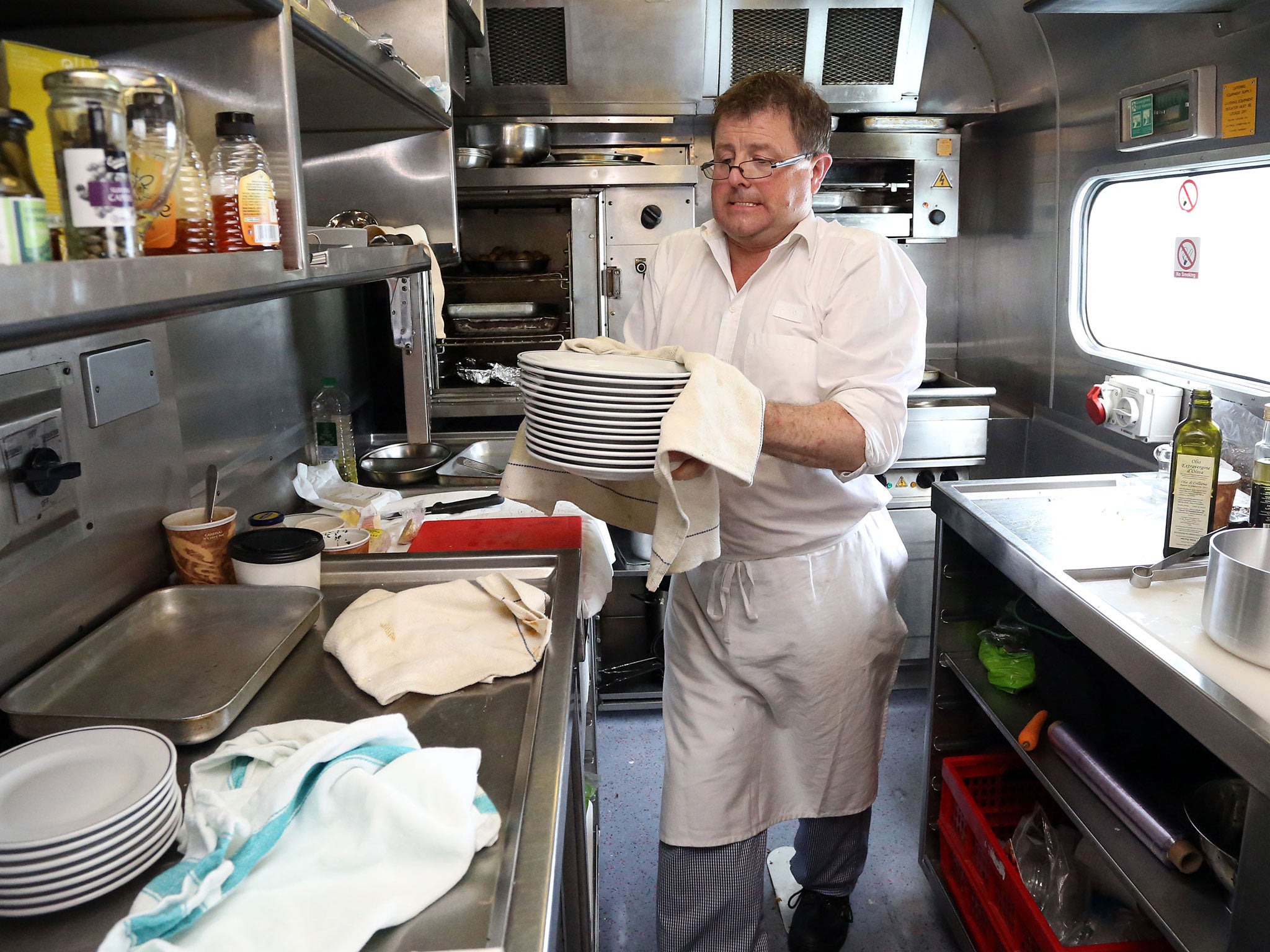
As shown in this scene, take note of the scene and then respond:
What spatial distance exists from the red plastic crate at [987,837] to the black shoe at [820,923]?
0.29m

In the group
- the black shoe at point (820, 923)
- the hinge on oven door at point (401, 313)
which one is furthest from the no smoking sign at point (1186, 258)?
the hinge on oven door at point (401, 313)

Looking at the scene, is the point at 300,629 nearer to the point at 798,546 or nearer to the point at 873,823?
the point at 798,546

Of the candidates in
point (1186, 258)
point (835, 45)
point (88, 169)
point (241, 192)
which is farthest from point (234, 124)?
point (835, 45)

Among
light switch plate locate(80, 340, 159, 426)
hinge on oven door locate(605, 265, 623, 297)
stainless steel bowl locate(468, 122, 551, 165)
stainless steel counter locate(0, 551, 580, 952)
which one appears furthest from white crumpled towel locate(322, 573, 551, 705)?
stainless steel bowl locate(468, 122, 551, 165)

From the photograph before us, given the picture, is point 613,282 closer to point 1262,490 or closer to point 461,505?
point 461,505

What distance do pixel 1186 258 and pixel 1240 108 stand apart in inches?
24.7

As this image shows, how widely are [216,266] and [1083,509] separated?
2.07 metres

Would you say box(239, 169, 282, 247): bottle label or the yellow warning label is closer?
box(239, 169, 282, 247): bottle label

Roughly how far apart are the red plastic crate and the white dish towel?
1491 millimetres

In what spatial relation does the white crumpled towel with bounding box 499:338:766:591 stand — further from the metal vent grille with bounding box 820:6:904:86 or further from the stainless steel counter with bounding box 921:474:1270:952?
the metal vent grille with bounding box 820:6:904:86

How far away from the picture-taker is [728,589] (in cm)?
223

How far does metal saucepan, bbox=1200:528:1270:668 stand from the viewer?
1.51 m

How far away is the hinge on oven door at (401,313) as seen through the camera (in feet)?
9.14

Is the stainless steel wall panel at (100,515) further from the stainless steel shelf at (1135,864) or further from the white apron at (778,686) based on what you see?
the stainless steel shelf at (1135,864)
